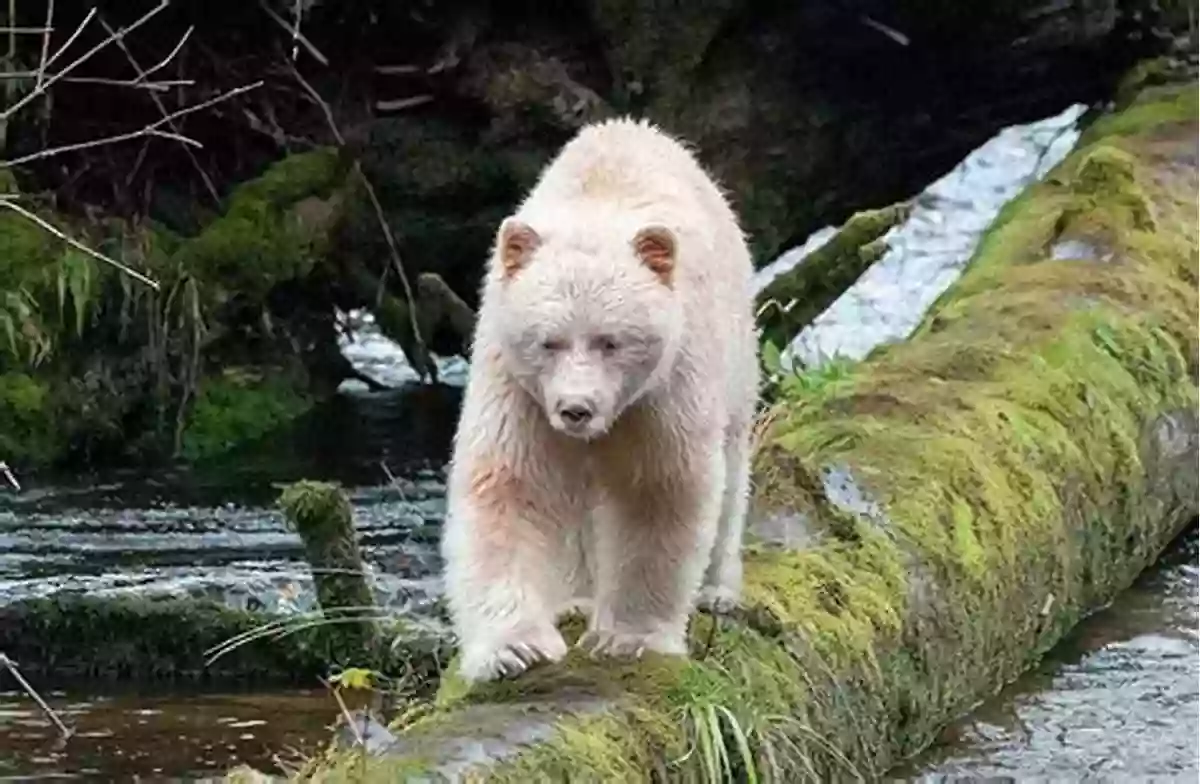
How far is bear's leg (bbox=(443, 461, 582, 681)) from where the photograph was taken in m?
4.85

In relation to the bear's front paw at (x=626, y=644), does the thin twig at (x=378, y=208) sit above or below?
above

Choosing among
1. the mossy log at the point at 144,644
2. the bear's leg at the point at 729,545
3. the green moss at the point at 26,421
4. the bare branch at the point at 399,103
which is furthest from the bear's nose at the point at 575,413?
the bare branch at the point at 399,103

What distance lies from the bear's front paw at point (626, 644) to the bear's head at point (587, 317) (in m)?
0.52

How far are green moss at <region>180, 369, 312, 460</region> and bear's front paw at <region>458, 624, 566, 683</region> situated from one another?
24.0ft

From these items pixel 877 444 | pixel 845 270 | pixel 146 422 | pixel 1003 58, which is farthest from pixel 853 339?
pixel 877 444

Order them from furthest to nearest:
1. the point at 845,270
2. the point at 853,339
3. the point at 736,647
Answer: the point at 853,339, the point at 845,270, the point at 736,647

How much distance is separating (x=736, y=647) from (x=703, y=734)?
1.86 ft

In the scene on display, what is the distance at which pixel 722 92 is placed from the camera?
41.7 ft

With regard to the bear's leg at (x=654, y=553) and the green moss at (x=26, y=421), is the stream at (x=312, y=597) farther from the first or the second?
the bear's leg at (x=654, y=553)

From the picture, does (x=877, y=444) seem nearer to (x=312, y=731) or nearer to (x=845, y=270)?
(x=312, y=731)

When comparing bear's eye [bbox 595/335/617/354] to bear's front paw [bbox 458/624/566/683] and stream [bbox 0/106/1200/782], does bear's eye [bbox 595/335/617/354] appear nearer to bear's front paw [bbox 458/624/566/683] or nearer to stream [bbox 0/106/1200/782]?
bear's front paw [bbox 458/624/566/683]

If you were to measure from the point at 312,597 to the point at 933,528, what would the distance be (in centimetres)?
317

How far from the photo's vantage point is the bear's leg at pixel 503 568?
4.85 m

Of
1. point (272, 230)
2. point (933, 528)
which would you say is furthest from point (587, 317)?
point (272, 230)
